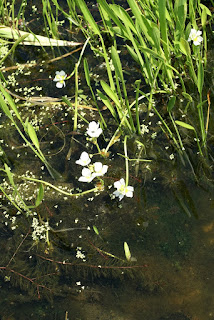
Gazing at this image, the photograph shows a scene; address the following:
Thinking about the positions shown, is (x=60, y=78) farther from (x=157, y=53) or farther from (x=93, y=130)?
(x=157, y=53)

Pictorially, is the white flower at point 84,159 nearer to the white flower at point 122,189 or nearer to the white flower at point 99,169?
the white flower at point 99,169

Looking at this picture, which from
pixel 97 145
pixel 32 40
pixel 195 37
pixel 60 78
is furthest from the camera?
pixel 32 40

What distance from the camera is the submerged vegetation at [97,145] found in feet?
5.94

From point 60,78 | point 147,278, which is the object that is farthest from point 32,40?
point 147,278

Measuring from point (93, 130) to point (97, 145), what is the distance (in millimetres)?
77

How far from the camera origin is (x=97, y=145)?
6.53 feet

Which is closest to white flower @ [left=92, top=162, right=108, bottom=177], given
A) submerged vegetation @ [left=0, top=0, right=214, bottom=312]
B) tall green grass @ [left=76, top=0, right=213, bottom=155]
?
submerged vegetation @ [left=0, top=0, right=214, bottom=312]

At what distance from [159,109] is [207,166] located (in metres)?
0.43

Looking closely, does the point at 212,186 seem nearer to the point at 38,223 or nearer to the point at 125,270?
the point at 125,270

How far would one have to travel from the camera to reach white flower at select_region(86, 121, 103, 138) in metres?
1.99

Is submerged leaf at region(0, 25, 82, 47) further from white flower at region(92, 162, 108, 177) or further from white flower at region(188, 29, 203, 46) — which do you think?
white flower at region(92, 162, 108, 177)

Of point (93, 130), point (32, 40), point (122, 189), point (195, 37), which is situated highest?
point (195, 37)

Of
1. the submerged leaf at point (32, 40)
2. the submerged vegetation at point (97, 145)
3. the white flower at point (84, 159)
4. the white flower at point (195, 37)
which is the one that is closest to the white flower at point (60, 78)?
the submerged vegetation at point (97, 145)

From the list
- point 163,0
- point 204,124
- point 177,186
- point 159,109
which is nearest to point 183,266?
point 177,186
